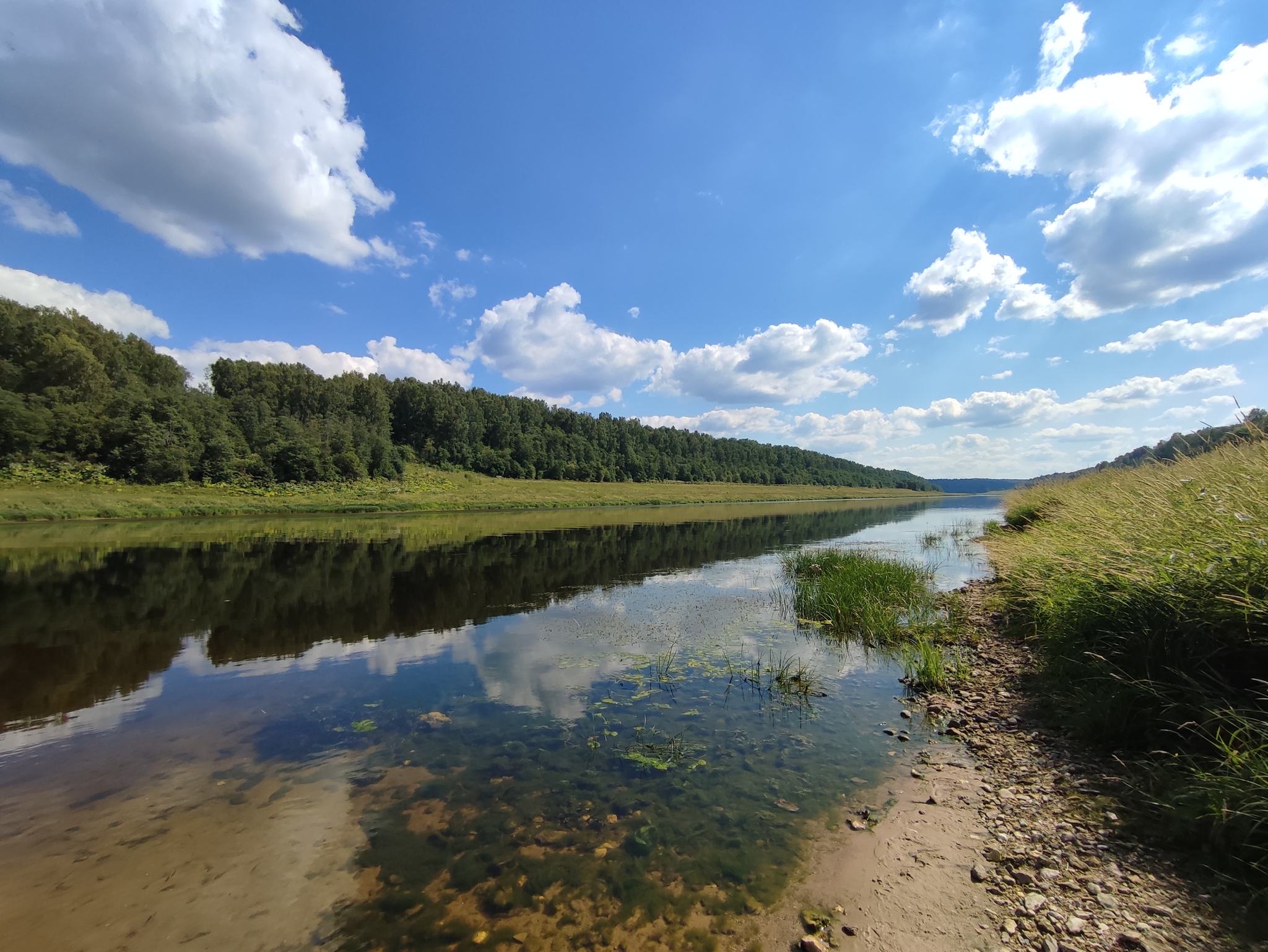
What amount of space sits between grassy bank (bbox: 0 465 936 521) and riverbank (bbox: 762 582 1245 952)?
186 feet

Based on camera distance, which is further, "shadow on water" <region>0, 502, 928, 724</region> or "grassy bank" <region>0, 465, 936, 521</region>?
"grassy bank" <region>0, 465, 936, 521</region>

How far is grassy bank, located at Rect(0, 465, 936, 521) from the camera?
41781 millimetres

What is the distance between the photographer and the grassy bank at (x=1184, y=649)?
4.56 metres

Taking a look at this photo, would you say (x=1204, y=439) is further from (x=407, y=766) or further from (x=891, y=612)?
(x=407, y=766)

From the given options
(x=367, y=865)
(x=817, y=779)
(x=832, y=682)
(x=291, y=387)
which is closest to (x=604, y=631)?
(x=832, y=682)

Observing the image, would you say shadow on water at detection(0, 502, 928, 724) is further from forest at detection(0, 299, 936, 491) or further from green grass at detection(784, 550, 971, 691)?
forest at detection(0, 299, 936, 491)

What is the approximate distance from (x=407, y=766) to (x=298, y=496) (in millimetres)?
62197

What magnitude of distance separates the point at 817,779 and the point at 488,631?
9829mm

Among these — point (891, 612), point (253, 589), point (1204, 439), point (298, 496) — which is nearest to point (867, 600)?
point (891, 612)

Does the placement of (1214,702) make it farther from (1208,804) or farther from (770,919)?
(770,919)

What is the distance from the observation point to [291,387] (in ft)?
313

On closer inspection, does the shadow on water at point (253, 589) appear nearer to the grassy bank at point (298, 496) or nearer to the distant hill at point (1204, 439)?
the grassy bank at point (298, 496)

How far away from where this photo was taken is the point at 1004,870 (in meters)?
4.76

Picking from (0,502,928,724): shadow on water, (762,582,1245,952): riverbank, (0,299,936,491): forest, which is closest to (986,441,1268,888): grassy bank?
(762,582,1245,952): riverbank
